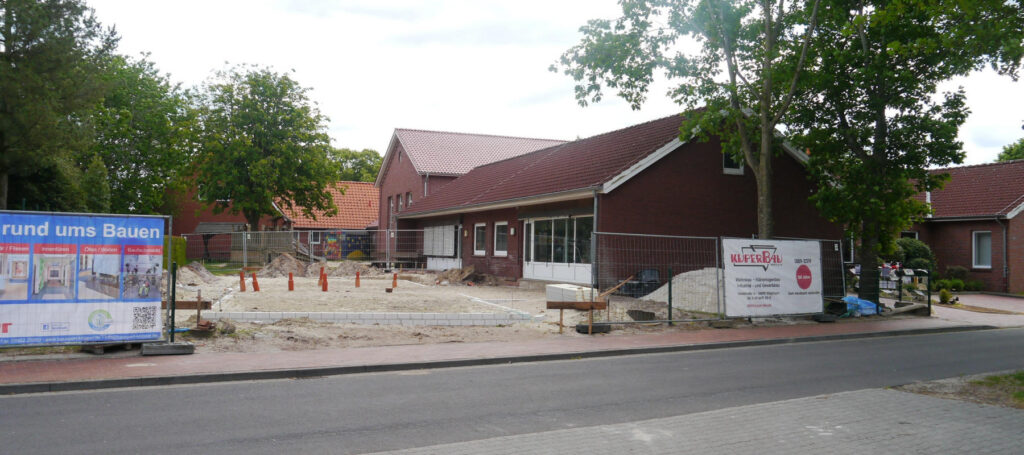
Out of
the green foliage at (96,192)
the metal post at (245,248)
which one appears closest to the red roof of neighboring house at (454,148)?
the metal post at (245,248)

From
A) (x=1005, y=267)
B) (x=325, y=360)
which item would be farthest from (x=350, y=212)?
(x=325, y=360)

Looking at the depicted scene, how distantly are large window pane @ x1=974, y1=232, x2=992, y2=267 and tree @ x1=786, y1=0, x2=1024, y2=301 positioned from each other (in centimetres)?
1344

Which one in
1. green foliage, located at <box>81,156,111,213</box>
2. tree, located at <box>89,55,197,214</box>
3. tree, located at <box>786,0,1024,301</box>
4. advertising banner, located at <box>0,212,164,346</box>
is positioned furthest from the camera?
tree, located at <box>89,55,197,214</box>

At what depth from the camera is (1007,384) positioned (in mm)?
8922

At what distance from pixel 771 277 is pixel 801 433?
9796 mm

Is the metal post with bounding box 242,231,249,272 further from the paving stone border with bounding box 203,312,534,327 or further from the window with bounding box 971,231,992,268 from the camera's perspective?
the window with bounding box 971,231,992,268

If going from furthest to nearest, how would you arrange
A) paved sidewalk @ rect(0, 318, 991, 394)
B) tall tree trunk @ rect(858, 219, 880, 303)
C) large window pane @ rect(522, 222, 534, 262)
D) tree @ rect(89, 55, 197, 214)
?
tree @ rect(89, 55, 197, 214), large window pane @ rect(522, 222, 534, 262), tall tree trunk @ rect(858, 219, 880, 303), paved sidewalk @ rect(0, 318, 991, 394)

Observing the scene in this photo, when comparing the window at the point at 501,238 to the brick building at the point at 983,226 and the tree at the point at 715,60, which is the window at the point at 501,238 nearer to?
the tree at the point at 715,60

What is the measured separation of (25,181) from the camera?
2275 cm

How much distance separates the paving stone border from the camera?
12906 mm

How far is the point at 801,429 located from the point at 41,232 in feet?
31.5

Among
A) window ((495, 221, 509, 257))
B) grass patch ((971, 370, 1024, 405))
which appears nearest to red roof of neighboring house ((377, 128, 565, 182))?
window ((495, 221, 509, 257))

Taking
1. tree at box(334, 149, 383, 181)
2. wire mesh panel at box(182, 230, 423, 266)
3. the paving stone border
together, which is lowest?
the paving stone border

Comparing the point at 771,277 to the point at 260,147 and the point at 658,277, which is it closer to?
the point at 658,277
